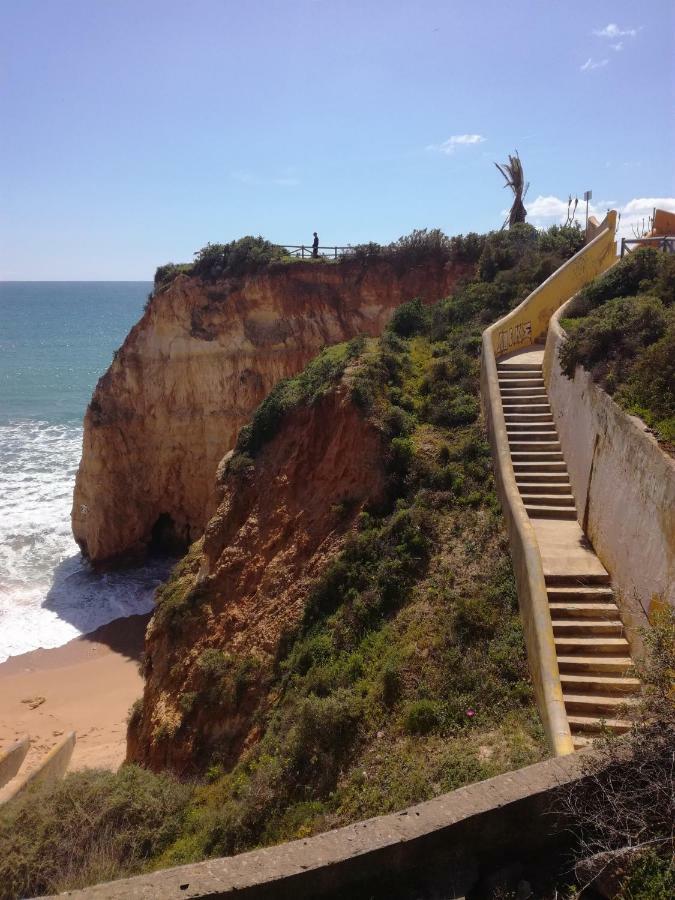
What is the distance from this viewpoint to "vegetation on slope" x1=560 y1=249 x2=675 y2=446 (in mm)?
7684

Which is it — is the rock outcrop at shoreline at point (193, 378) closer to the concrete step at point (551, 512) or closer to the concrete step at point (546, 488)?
the concrete step at point (546, 488)

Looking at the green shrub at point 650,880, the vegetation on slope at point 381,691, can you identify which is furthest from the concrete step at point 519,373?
the green shrub at point 650,880

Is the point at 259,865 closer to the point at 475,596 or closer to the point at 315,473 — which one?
the point at 475,596

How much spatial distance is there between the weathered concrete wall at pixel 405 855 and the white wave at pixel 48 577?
17441mm

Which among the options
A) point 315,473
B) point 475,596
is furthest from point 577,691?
point 315,473

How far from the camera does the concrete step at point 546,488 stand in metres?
10.4

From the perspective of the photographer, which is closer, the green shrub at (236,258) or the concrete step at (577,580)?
the concrete step at (577,580)

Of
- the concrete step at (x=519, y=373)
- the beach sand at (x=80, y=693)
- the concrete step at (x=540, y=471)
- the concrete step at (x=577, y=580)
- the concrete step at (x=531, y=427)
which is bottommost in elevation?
the beach sand at (x=80, y=693)

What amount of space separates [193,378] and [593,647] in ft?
68.4

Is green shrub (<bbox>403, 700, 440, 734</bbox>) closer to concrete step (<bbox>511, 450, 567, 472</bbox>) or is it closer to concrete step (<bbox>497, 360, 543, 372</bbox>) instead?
concrete step (<bbox>511, 450, 567, 472</bbox>)

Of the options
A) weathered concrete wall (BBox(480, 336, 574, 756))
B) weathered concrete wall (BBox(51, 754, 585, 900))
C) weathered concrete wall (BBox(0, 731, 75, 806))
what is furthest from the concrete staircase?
weathered concrete wall (BBox(0, 731, 75, 806))

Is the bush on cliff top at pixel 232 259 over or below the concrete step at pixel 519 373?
over

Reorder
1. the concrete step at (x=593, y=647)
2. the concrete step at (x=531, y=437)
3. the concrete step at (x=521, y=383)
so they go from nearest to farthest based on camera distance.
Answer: the concrete step at (x=593, y=647) → the concrete step at (x=531, y=437) → the concrete step at (x=521, y=383)

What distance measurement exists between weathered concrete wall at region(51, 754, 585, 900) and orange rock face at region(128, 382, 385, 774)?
223 inches
